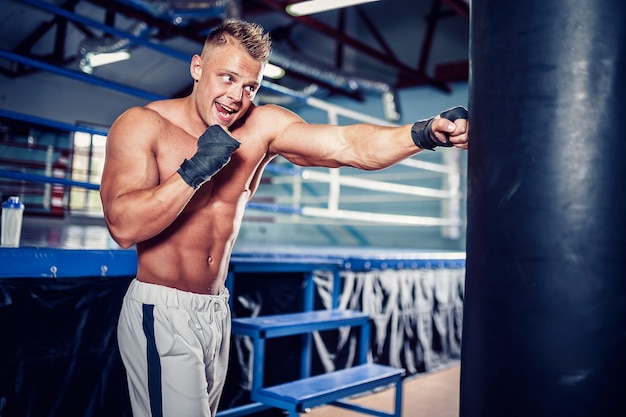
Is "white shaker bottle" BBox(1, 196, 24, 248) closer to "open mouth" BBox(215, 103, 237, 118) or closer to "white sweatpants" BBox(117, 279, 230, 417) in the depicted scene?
"white sweatpants" BBox(117, 279, 230, 417)

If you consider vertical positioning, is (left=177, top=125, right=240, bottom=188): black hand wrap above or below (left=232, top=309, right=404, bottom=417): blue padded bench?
above

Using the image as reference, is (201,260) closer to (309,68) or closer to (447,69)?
(309,68)

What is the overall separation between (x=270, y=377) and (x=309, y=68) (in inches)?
191

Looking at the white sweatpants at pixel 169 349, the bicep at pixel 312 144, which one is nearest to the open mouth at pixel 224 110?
the bicep at pixel 312 144

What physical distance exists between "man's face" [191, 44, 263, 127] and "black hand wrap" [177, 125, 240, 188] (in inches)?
8.6

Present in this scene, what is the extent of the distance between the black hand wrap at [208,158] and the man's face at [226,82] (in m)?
0.22

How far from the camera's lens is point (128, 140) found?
142 cm

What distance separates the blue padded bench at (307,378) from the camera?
84.6 inches

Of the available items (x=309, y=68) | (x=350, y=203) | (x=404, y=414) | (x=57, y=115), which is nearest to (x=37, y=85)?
(x=57, y=115)

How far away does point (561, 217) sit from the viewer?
727 millimetres

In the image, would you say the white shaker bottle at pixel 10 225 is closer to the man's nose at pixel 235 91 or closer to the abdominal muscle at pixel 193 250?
the abdominal muscle at pixel 193 250

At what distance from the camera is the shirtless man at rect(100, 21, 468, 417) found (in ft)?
4.25

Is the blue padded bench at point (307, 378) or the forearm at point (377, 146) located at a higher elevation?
the forearm at point (377, 146)

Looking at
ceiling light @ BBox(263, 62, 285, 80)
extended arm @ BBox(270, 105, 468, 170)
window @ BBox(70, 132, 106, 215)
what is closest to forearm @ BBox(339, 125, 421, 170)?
extended arm @ BBox(270, 105, 468, 170)
